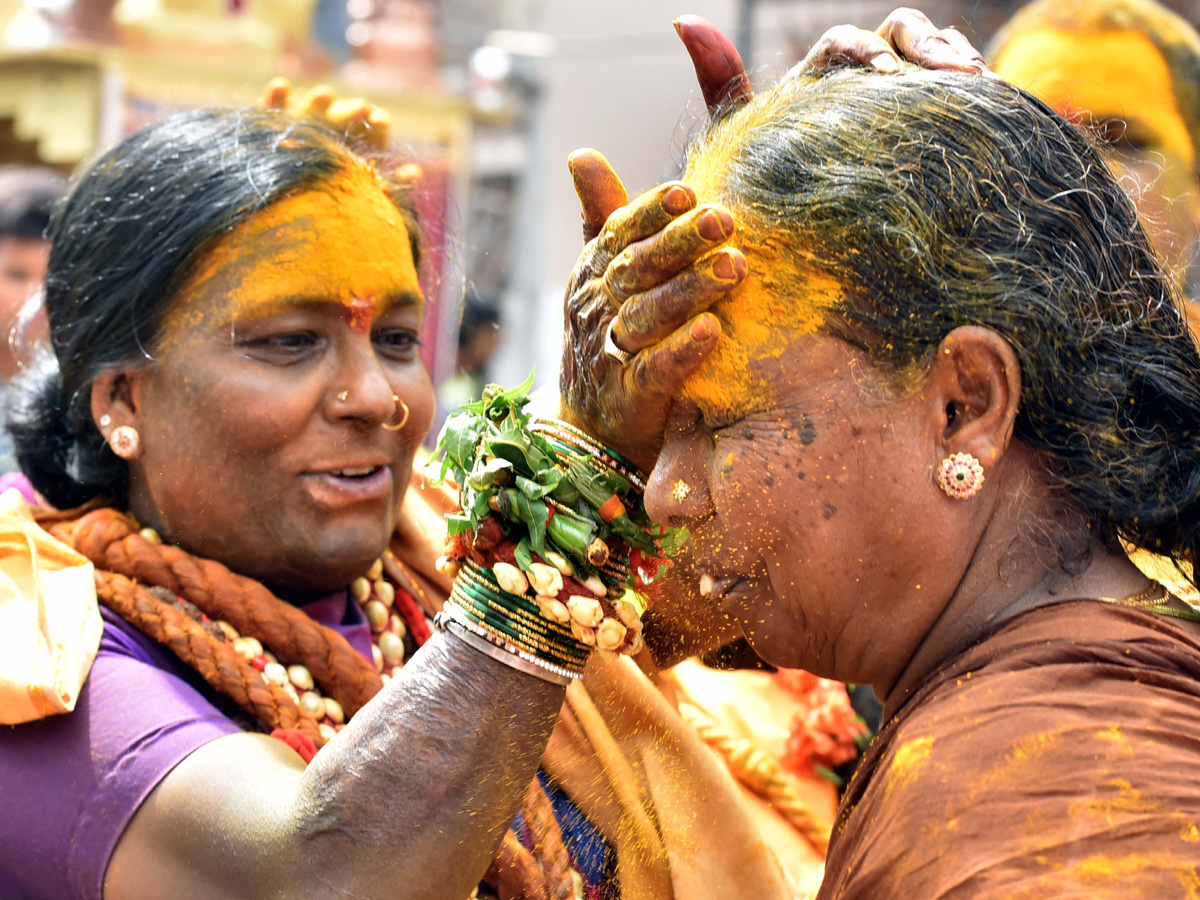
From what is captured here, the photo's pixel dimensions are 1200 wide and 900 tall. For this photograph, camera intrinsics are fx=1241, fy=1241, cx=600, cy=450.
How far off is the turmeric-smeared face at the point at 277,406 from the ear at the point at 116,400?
0.02 metres

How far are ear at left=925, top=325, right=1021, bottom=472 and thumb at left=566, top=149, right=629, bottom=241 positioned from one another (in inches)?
24.8

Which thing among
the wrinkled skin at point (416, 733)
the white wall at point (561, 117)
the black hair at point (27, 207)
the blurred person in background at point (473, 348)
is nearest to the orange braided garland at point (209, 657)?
the wrinkled skin at point (416, 733)

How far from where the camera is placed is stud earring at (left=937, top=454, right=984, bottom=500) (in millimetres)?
1780

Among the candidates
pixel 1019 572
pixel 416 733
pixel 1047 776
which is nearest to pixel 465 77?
pixel 416 733

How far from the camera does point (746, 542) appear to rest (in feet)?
6.32

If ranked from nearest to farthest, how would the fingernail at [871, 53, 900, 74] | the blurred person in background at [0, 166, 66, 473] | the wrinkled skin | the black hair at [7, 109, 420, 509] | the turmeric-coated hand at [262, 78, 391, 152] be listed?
the wrinkled skin < the fingernail at [871, 53, 900, 74] < the black hair at [7, 109, 420, 509] < the turmeric-coated hand at [262, 78, 391, 152] < the blurred person in background at [0, 166, 66, 473]

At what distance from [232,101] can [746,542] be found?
1.91 meters

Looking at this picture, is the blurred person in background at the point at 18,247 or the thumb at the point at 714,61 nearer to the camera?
the thumb at the point at 714,61

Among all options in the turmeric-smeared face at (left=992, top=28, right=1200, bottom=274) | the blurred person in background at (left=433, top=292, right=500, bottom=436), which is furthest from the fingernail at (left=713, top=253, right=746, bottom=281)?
the blurred person in background at (left=433, top=292, right=500, bottom=436)

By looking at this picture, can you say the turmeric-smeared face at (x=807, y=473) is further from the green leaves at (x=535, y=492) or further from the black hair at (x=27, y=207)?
the black hair at (x=27, y=207)

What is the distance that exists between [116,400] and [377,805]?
1.26m

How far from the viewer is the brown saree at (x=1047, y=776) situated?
146 cm

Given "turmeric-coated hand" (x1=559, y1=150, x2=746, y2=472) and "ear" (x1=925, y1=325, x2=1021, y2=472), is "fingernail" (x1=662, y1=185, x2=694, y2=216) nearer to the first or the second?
"turmeric-coated hand" (x1=559, y1=150, x2=746, y2=472)

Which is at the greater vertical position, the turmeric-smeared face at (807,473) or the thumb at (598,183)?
the thumb at (598,183)
